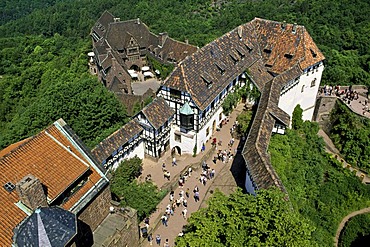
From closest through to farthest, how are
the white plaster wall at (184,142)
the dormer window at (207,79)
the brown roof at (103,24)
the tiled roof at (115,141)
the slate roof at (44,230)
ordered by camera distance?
the slate roof at (44,230) → the tiled roof at (115,141) → the dormer window at (207,79) → the white plaster wall at (184,142) → the brown roof at (103,24)

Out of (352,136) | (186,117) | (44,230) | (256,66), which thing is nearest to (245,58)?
(256,66)

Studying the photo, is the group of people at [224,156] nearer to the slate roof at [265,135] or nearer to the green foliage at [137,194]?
the slate roof at [265,135]

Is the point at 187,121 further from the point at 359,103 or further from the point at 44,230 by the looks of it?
the point at 359,103

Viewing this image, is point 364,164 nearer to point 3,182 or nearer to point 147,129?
point 147,129

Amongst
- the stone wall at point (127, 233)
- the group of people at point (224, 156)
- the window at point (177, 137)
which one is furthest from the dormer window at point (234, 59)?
the stone wall at point (127, 233)

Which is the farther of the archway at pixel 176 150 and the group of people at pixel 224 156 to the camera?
the archway at pixel 176 150

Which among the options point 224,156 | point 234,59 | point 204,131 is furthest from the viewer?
point 234,59
